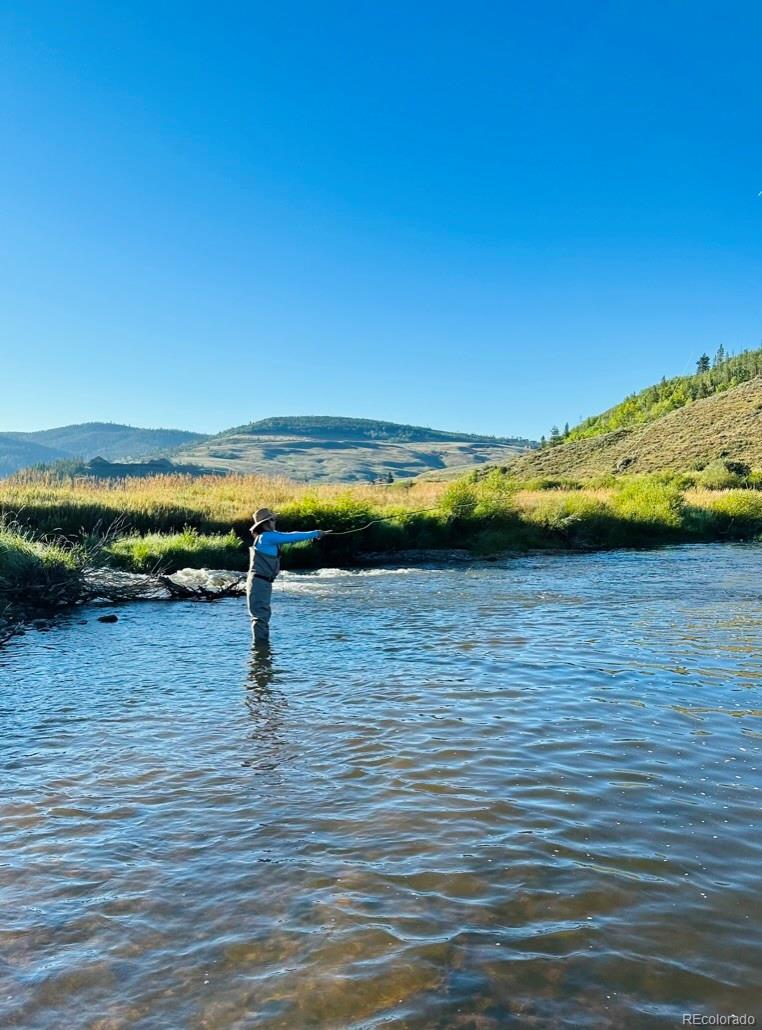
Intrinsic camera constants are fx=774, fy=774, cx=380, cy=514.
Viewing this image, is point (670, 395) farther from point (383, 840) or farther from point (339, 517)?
point (383, 840)

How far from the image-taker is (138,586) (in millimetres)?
19406

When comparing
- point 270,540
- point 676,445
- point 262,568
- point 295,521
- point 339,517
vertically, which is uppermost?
point 676,445

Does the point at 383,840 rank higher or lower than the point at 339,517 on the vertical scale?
lower

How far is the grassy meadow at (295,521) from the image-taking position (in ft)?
68.0

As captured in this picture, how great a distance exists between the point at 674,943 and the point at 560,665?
22.2 ft

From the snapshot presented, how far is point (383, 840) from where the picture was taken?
5730 millimetres

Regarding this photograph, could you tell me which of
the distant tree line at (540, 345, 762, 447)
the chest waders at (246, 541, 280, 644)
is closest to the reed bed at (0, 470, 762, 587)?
the chest waders at (246, 541, 280, 644)

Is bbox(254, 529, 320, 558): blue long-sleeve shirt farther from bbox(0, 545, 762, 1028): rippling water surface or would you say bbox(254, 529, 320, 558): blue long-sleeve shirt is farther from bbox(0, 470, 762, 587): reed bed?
bbox(0, 470, 762, 587): reed bed

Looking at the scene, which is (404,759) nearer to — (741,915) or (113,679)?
(741,915)

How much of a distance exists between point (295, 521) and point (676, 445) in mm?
66912

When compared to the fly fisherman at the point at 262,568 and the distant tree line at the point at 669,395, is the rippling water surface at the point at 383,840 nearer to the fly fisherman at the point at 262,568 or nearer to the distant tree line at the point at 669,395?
the fly fisherman at the point at 262,568

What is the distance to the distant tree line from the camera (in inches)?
4796

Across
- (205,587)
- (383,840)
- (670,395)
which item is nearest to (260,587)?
(383,840)

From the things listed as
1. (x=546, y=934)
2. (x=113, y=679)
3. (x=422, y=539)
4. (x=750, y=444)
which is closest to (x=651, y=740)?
(x=546, y=934)
